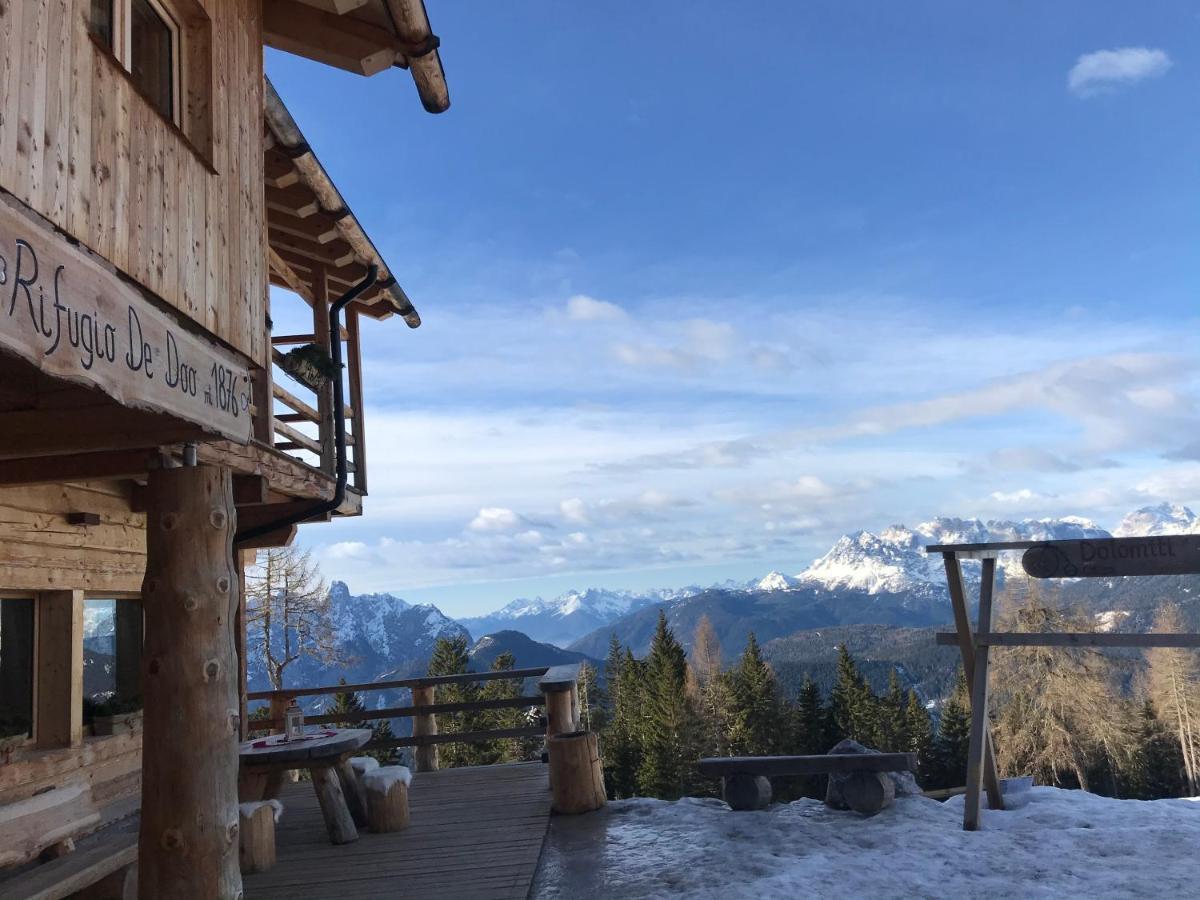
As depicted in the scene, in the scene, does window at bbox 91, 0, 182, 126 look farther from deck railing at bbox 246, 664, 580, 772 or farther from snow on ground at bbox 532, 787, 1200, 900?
deck railing at bbox 246, 664, 580, 772

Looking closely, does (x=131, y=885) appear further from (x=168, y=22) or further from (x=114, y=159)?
(x=168, y=22)

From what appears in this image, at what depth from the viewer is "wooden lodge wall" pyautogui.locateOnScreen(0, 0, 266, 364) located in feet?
10.8

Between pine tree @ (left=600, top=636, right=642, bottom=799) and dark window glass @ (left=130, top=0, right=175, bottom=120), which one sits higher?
dark window glass @ (left=130, top=0, right=175, bottom=120)

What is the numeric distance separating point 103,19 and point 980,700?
6.90m

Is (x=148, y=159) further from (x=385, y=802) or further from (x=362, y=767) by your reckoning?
(x=362, y=767)

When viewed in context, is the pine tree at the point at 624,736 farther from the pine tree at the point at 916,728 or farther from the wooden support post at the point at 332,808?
the wooden support post at the point at 332,808

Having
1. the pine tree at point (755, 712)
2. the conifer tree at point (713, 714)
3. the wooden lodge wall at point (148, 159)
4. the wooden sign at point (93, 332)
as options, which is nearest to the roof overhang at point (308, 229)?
the wooden lodge wall at point (148, 159)

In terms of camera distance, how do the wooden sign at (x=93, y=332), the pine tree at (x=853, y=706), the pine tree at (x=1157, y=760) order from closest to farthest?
1. the wooden sign at (x=93, y=332)
2. the pine tree at (x=1157, y=760)
3. the pine tree at (x=853, y=706)

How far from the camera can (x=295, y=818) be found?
798cm

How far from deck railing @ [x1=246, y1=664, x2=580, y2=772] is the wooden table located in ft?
3.35

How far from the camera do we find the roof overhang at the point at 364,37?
226 inches

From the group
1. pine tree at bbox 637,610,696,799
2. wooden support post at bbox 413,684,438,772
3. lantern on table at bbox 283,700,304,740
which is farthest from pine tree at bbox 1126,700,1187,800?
lantern on table at bbox 283,700,304,740

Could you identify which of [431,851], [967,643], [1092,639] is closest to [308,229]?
[431,851]

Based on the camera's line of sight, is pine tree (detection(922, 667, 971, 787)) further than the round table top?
Yes
